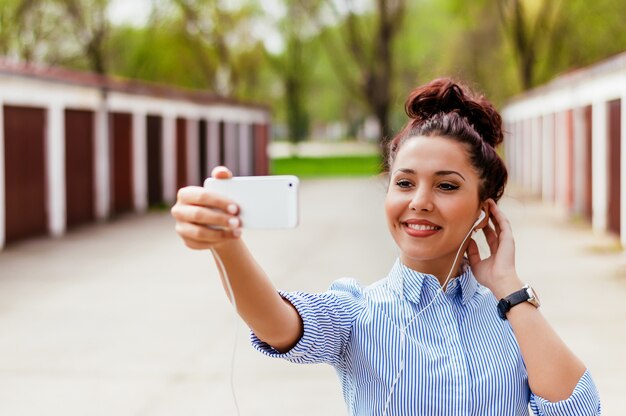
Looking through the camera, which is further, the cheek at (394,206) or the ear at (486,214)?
the ear at (486,214)

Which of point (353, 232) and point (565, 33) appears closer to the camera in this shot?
point (353, 232)

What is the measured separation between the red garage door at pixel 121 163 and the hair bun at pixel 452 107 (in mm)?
18710

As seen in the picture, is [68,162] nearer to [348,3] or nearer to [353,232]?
[353,232]

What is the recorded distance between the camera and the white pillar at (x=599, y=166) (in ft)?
56.3

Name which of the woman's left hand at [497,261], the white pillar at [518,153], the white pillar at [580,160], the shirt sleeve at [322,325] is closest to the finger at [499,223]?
the woman's left hand at [497,261]

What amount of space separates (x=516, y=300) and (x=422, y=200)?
0.33 m

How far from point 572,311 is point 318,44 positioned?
5043 cm

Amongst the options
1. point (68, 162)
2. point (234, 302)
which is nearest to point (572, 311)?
point (234, 302)

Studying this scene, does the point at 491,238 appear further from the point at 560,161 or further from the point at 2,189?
the point at 560,161

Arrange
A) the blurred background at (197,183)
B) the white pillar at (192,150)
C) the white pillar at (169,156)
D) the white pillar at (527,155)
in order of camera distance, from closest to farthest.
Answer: the blurred background at (197,183) → the white pillar at (169,156) → the white pillar at (192,150) → the white pillar at (527,155)

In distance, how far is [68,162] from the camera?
724 inches

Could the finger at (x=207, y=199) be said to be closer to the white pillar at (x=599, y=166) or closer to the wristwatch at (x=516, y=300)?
the wristwatch at (x=516, y=300)

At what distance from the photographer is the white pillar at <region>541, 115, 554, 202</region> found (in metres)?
25.1

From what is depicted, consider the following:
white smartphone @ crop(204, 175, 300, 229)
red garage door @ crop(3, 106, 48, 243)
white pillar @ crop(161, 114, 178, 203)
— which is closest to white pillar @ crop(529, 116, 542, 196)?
white pillar @ crop(161, 114, 178, 203)
